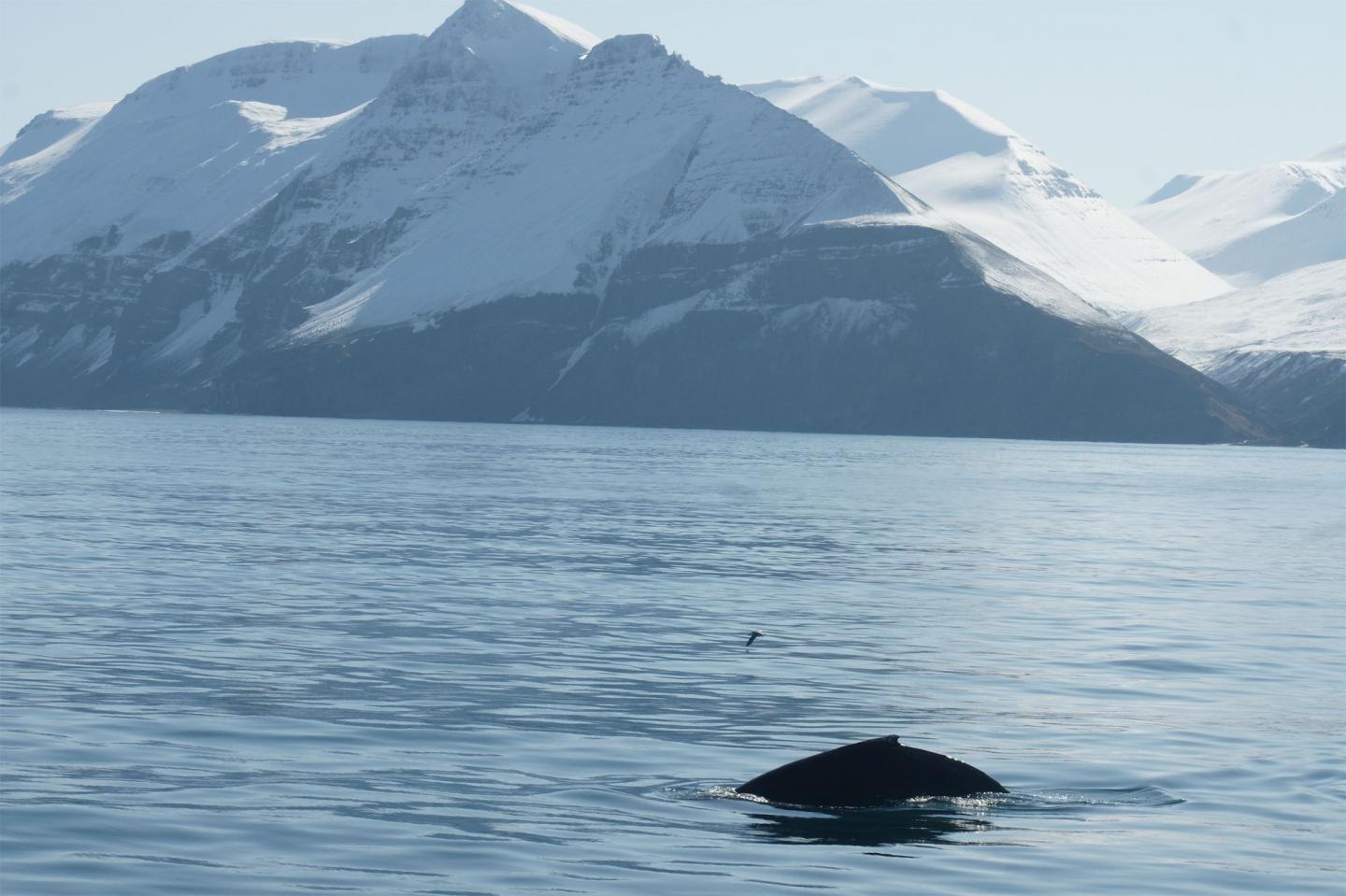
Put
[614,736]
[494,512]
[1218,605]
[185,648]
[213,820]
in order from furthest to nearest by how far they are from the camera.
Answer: [494,512]
[1218,605]
[185,648]
[614,736]
[213,820]

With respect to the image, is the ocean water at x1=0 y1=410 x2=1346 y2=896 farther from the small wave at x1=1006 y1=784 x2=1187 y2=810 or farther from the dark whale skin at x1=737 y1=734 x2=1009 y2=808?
the dark whale skin at x1=737 y1=734 x2=1009 y2=808

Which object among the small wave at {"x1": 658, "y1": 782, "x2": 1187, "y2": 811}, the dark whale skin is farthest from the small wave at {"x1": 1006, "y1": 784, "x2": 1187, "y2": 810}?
the dark whale skin

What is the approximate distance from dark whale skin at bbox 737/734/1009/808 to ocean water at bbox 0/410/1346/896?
31 centimetres

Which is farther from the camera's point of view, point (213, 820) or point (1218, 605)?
point (1218, 605)

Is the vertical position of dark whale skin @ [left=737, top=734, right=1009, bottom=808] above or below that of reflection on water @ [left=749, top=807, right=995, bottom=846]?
above

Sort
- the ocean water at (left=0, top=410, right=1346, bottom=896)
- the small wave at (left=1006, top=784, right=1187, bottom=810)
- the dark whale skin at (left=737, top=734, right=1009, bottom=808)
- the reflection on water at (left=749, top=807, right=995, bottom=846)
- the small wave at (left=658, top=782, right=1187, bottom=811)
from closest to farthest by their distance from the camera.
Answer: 1. the ocean water at (left=0, top=410, right=1346, bottom=896)
2. the reflection on water at (left=749, top=807, right=995, bottom=846)
3. the dark whale skin at (left=737, top=734, right=1009, bottom=808)
4. the small wave at (left=658, top=782, right=1187, bottom=811)
5. the small wave at (left=1006, top=784, right=1187, bottom=810)

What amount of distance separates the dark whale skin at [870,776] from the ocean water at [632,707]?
0.31 metres

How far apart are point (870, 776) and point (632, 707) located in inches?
390

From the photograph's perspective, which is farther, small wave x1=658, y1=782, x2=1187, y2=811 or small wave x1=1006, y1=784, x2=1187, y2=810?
small wave x1=1006, y1=784, x2=1187, y2=810

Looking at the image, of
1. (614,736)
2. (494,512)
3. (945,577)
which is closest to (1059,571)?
(945,577)

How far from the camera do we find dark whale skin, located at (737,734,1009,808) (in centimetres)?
2461

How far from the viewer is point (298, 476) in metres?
123

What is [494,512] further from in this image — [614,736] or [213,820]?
[213,820]

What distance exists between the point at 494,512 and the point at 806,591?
3604 cm
